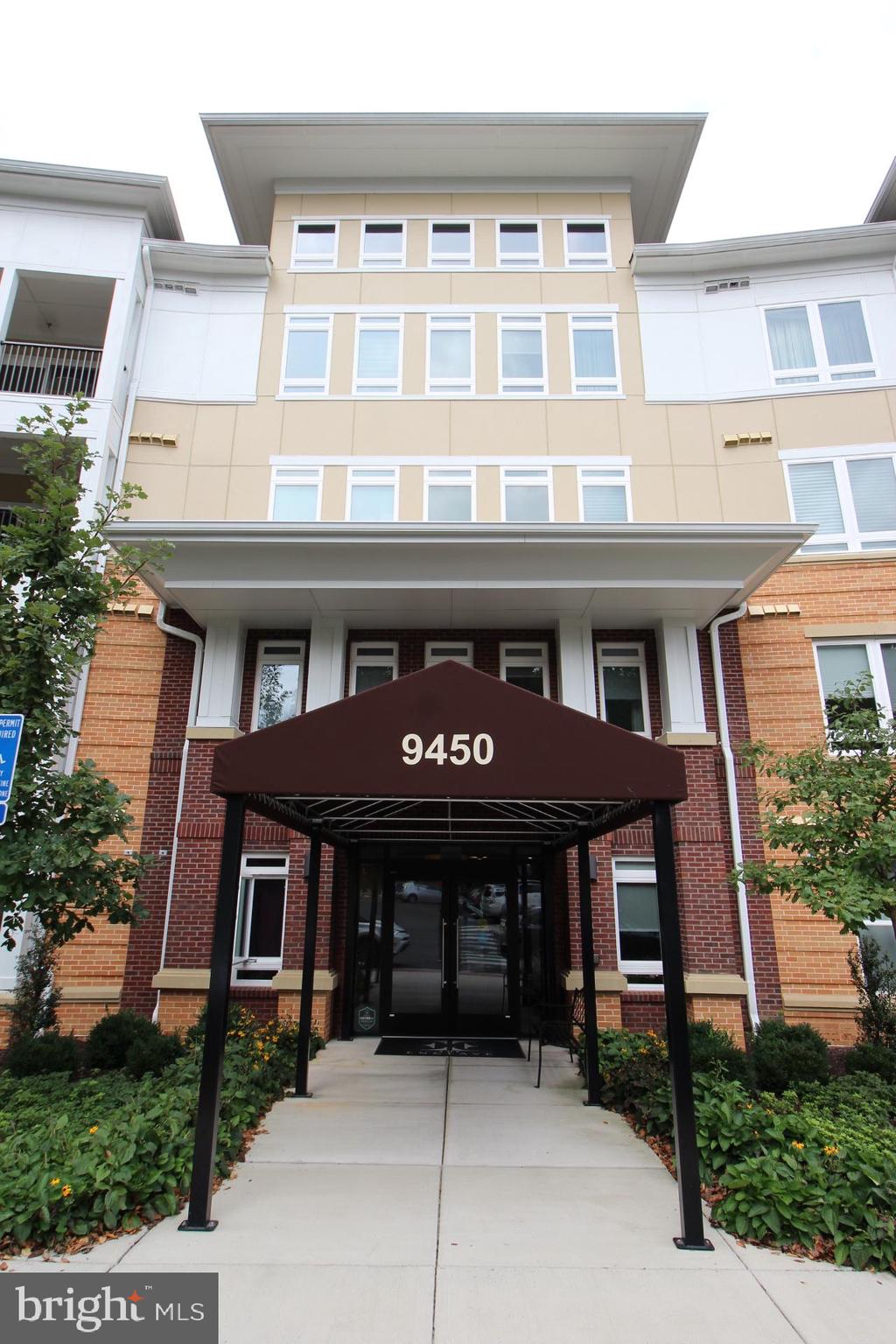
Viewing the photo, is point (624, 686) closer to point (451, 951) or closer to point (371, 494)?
point (451, 951)

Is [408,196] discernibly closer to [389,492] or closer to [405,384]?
[405,384]

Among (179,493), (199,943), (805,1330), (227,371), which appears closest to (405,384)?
(227,371)

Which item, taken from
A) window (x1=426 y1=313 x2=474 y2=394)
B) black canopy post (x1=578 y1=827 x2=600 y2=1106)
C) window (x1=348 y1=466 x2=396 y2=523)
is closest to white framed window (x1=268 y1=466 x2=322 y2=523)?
window (x1=348 y1=466 x2=396 y2=523)

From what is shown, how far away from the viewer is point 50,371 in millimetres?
13445

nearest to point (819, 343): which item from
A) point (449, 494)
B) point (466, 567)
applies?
→ point (449, 494)

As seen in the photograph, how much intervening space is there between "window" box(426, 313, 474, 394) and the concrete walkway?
10888 millimetres

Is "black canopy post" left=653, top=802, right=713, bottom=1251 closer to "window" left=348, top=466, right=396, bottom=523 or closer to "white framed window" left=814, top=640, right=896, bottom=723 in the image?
"white framed window" left=814, top=640, right=896, bottom=723

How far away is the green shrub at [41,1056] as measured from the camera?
8.13 m

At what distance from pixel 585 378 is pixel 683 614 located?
4.63 m

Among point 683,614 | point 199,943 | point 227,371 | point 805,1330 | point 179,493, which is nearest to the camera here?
point 805,1330

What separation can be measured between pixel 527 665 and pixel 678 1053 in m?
7.14

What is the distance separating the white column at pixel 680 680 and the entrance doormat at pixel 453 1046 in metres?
4.88

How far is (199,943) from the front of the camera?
33.2ft

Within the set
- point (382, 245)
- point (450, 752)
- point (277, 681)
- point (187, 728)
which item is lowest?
point (450, 752)
